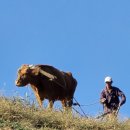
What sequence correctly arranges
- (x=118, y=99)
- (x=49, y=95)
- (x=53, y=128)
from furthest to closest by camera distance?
(x=49, y=95)
(x=118, y=99)
(x=53, y=128)

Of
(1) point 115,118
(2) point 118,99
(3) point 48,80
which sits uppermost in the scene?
(3) point 48,80

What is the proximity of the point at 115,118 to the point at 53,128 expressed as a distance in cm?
211

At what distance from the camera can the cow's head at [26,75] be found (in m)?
18.5

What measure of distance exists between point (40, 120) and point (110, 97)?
195 inches

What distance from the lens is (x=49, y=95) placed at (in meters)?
18.3

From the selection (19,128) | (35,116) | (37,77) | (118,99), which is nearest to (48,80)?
(37,77)

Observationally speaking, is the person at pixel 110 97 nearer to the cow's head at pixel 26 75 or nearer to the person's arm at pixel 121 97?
the person's arm at pixel 121 97

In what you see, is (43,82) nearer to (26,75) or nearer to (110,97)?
(26,75)

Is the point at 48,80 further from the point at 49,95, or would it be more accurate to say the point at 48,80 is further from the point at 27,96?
the point at 27,96

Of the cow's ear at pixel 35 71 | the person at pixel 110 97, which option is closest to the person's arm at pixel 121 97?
the person at pixel 110 97

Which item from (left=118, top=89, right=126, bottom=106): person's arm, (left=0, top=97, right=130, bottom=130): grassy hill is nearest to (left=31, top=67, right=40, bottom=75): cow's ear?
(left=118, top=89, right=126, bottom=106): person's arm

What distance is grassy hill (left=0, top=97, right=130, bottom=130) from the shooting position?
11.3 m

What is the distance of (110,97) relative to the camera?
54.1ft

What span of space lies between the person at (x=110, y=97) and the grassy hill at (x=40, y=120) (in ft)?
10.9
